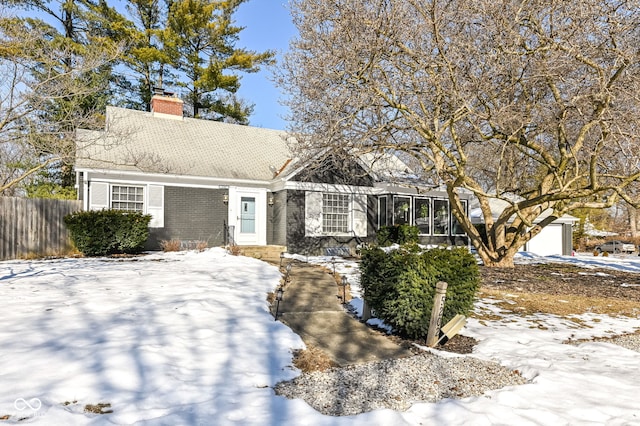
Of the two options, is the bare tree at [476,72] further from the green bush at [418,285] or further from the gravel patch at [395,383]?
the gravel patch at [395,383]

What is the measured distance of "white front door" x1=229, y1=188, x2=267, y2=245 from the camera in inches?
643

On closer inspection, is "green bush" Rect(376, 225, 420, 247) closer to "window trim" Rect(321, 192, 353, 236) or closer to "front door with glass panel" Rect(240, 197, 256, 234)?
"window trim" Rect(321, 192, 353, 236)

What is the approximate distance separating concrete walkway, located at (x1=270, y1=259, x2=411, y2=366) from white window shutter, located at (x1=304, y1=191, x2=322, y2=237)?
6.94m

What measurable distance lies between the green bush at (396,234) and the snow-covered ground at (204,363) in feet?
29.4

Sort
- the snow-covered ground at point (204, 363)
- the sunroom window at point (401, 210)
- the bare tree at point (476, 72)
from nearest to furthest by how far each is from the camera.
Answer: the snow-covered ground at point (204, 363)
the bare tree at point (476, 72)
the sunroom window at point (401, 210)

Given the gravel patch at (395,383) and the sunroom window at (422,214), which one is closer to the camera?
the gravel patch at (395,383)

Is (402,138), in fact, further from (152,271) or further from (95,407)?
(95,407)

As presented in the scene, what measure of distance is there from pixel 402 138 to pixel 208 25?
18.7 m

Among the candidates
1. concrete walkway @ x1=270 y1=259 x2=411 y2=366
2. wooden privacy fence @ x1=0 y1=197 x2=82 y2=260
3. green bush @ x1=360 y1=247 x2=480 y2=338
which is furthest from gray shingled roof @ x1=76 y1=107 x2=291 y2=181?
green bush @ x1=360 y1=247 x2=480 y2=338

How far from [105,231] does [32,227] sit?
2.38 metres

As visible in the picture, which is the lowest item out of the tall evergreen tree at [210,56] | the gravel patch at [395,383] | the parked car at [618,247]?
the parked car at [618,247]

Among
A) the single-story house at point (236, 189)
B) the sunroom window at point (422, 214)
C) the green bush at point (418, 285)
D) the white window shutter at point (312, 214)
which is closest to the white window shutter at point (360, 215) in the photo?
the single-story house at point (236, 189)

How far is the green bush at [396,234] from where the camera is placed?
1727cm

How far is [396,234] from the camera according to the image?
1748cm
